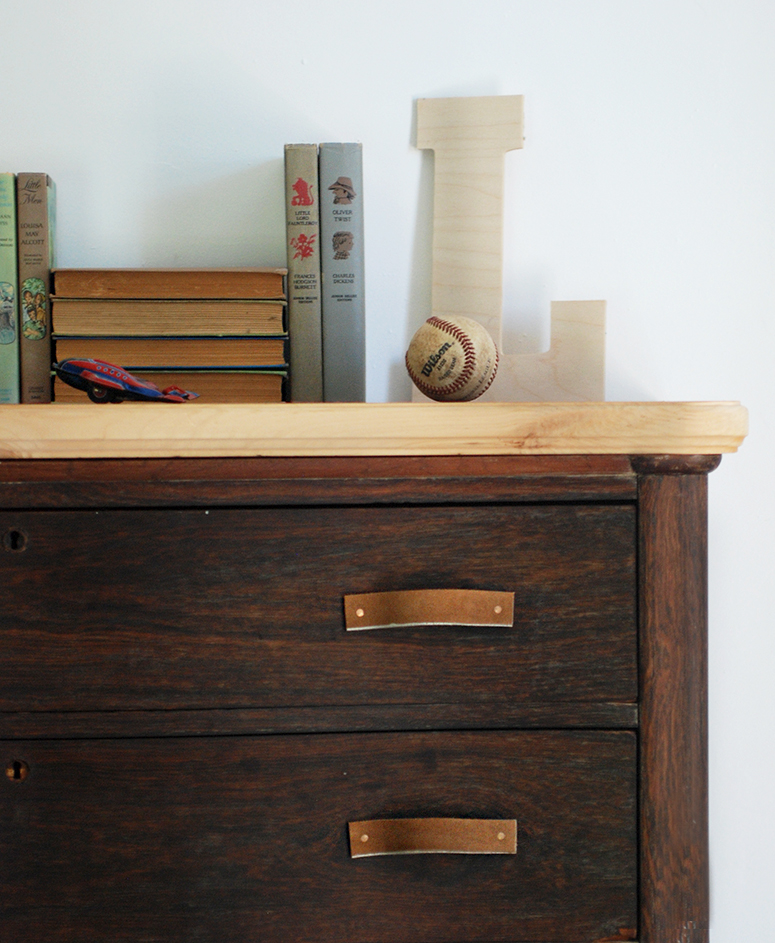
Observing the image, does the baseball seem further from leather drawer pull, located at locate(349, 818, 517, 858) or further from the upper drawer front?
leather drawer pull, located at locate(349, 818, 517, 858)

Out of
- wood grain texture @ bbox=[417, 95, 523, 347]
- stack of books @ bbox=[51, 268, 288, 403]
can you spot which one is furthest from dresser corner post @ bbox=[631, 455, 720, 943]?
stack of books @ bbox=[51, 268, 288, 403]

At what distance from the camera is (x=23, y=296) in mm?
969

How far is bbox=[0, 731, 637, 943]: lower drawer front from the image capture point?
0.69 metres

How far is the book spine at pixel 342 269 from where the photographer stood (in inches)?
37.5

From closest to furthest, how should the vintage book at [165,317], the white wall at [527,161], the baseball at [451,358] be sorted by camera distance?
the baseball at [451,358] → the vintage book at [165,317] → the white wall at [527,161]

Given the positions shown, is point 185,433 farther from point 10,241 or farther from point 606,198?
point 606,198

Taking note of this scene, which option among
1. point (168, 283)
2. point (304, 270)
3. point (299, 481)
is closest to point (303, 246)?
point (304, 270)

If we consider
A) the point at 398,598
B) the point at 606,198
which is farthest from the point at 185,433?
the point at 606,198

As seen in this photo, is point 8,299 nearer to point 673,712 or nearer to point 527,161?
point 527,161

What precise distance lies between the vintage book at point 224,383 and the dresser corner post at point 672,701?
48cm

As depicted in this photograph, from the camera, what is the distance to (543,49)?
42.5 inches

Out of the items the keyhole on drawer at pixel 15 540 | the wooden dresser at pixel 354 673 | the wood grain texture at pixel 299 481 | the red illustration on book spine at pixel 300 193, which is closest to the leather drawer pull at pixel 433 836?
the wooden dresser at pixel 354 673

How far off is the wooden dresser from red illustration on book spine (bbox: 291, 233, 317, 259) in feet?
1.17

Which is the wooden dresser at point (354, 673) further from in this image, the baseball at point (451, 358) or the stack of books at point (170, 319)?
the stack of books at point (170, 319)
